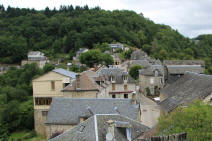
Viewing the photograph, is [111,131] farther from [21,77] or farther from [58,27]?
[58,27]

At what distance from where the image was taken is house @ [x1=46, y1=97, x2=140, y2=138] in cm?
2411

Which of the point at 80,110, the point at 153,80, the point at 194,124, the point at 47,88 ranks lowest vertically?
the point at 80,110

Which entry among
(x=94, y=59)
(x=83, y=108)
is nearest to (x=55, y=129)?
(x=83, y=108)

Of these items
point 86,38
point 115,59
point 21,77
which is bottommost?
point 21,77

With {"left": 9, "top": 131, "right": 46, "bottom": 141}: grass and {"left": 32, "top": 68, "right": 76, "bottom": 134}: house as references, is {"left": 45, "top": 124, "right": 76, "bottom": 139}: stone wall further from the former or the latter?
{"left": 32, "top": 68, "right": 76, "bottom": 134}: house

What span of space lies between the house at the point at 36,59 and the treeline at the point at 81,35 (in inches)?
181

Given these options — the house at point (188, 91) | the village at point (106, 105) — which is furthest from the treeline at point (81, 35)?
the house at point (188, 91)

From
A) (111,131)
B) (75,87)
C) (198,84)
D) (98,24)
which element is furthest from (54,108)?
(98,24)

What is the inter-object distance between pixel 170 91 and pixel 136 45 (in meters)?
79.2

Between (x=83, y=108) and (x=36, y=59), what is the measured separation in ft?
244

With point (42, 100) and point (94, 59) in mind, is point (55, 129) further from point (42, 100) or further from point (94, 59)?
point (94, 59)

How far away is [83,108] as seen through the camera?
24922mm

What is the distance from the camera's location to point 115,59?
7312cm

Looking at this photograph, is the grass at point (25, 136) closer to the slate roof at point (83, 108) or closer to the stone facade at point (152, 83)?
the slate roof at point (83, 108)
